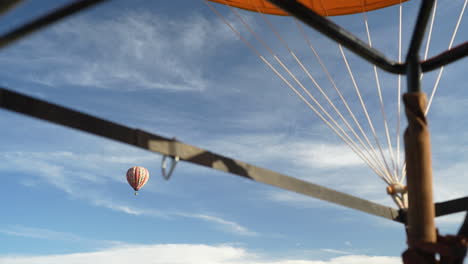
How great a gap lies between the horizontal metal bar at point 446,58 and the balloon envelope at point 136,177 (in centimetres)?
2967

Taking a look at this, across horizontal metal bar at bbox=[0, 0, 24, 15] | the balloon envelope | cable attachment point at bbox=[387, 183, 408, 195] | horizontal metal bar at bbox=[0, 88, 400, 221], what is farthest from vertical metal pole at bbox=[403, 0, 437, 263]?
the balloon envelope

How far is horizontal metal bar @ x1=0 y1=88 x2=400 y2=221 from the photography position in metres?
3.50

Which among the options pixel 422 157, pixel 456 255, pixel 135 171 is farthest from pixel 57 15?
pixel 135 171

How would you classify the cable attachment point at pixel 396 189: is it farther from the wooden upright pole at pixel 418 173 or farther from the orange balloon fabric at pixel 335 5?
the orange balloon fabric at pixel 335 5

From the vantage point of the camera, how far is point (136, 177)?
107ft

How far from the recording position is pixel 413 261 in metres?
4.07

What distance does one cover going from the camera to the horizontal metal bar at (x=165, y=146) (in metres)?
3.50

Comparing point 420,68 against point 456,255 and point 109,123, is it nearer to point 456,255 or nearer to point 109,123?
point 456,255

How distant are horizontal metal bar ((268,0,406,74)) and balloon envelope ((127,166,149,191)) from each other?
29540 millimetres

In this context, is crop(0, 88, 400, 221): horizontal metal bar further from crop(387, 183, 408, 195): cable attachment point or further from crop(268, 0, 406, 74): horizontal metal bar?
crop(268, 0, 406, 74): horizontal metal bar

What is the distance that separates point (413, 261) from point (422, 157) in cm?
101

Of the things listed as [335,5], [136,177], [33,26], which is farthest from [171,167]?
[136,177]

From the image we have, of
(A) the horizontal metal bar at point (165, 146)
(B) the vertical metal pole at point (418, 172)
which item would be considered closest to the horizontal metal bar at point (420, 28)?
(B) the vertical metal pole at point (418, 172)

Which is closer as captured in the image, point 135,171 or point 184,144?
point 184,144
